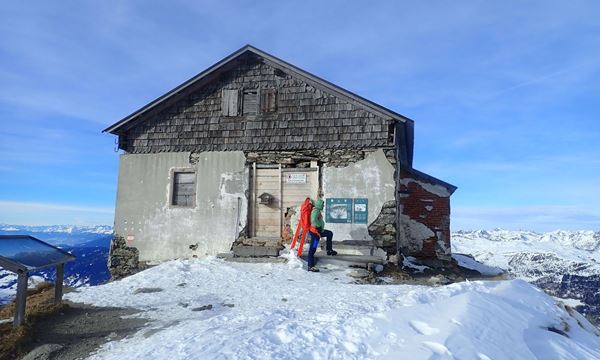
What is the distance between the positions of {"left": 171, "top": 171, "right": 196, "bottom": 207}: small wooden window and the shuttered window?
236 centimetres

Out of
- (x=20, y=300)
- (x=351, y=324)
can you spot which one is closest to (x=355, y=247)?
(x=351, y=324)

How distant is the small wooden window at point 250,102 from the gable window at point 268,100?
0.69 feet

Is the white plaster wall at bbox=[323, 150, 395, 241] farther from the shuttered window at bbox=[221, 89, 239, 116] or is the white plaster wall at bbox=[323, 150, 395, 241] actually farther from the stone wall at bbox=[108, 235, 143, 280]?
the stone wall at bbox=[108, 235, 143, 280]

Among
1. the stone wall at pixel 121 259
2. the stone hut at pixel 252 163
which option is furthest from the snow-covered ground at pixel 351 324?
the stone wall at pixel 121 259

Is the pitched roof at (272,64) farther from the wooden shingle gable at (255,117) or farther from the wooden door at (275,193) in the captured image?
the wooden door at (275,193)

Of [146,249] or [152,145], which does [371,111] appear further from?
[146,249]

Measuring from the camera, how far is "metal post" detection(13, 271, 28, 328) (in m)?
5.86

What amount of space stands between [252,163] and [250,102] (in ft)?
6.83

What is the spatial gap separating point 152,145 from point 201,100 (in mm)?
2251

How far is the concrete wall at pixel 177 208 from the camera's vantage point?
1320cm

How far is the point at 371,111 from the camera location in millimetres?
12531

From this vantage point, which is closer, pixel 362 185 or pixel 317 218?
pixel 317 218

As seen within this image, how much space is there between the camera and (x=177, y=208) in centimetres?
1362

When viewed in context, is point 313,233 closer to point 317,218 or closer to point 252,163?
point 317,218
